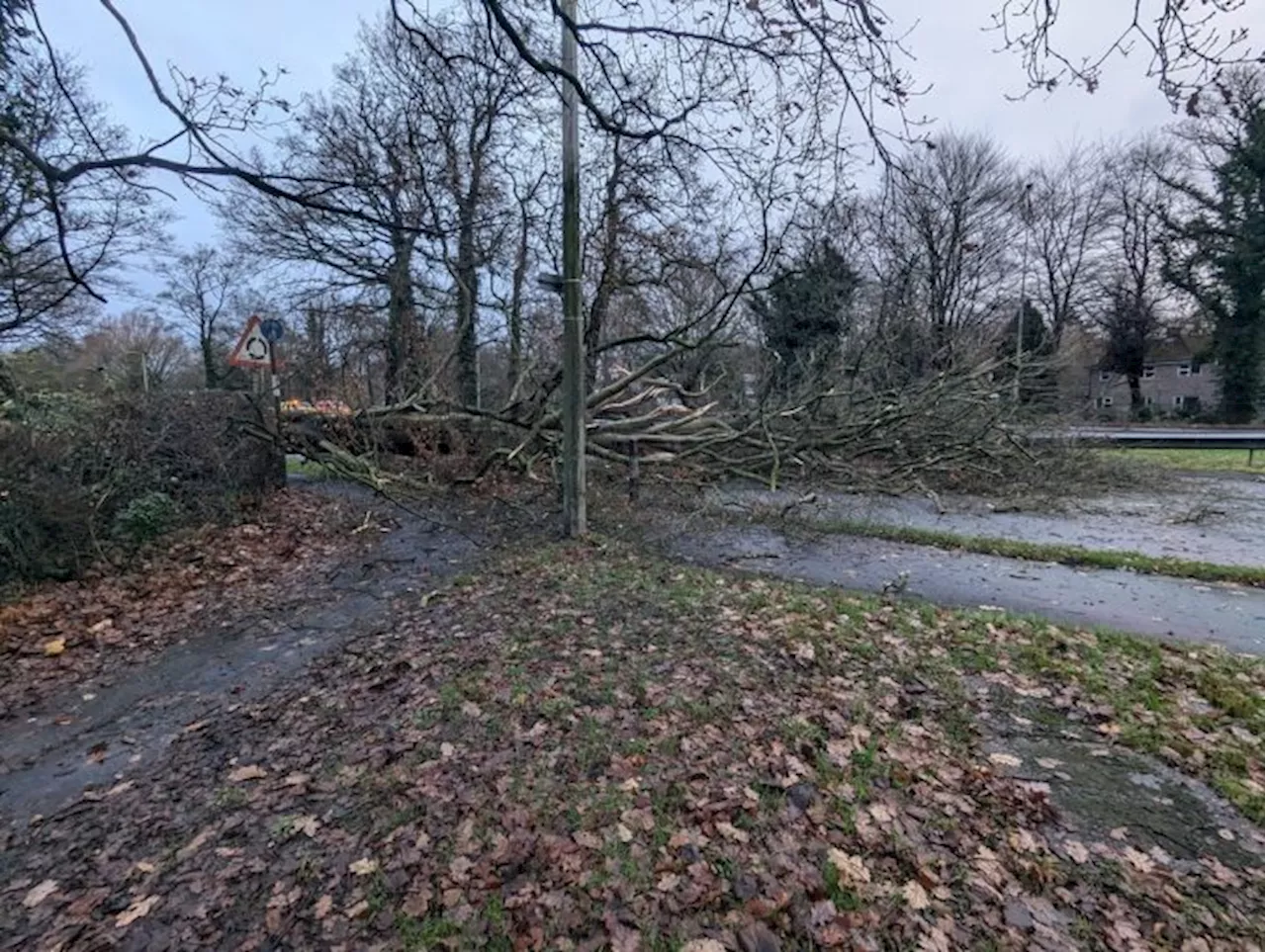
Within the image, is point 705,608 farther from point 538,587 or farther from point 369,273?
point 369,273

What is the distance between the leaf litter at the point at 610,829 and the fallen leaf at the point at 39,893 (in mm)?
11

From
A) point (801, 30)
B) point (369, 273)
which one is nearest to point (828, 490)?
point (801, 30)

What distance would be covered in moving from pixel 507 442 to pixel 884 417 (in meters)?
6.08

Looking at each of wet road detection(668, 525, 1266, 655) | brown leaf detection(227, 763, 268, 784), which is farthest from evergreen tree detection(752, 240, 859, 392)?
brown leaf detection(227, 763, 268, 784)

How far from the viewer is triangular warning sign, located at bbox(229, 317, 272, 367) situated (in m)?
9.12

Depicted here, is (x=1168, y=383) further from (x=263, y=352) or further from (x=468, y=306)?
(x=263, y=352)

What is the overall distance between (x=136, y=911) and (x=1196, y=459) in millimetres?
22351

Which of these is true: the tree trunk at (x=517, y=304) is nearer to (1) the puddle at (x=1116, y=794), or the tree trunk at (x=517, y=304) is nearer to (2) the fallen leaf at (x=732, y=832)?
(1) the puddle at (x=1116, y=794)

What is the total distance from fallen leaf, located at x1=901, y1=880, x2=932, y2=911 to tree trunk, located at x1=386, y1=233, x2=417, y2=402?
37.1ft

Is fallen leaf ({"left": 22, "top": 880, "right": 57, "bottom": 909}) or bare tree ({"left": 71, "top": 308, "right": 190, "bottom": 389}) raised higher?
bare tree ({"left": 71, "top": 308, "right": 190, "bottom": 389})

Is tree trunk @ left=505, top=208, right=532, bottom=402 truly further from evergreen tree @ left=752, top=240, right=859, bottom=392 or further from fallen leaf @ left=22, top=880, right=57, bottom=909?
fallen leaf @ left=22, top=880, right=57, bottom=909

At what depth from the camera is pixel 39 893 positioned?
8.58ft

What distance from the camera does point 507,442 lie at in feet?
36.4

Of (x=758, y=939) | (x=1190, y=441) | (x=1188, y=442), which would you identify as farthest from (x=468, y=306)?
(x=1190, y=441)
